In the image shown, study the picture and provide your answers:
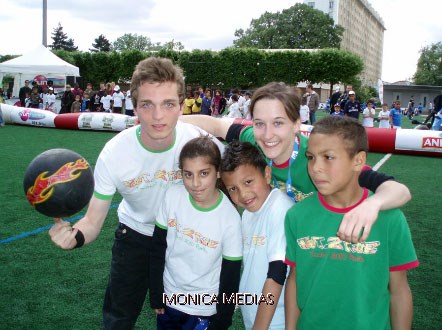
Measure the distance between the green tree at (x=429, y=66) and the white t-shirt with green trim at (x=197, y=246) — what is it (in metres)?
111

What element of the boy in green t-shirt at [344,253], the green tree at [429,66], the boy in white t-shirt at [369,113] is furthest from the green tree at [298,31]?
the boy in green t-shirt at [344,253]

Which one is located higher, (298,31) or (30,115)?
(298,31)

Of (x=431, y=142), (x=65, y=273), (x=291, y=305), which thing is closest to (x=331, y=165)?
(x=291, y=305)

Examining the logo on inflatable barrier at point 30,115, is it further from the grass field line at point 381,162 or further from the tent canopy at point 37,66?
the grass field line at point 381,162

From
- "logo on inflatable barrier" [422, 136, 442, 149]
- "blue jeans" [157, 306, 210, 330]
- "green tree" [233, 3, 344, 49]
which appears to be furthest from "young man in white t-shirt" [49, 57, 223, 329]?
"green tree" [233, 3, 344, 49]

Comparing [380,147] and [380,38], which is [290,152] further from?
[380,38]

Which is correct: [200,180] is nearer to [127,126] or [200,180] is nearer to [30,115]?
[127,126]

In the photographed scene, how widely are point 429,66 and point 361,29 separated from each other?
3196 cm

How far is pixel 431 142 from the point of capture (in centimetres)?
1545

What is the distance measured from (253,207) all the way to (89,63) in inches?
1970

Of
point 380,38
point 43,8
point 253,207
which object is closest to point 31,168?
point 253,207

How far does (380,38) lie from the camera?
6634 inches

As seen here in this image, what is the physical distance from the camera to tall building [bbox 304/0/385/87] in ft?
354

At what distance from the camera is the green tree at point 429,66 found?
102 m
